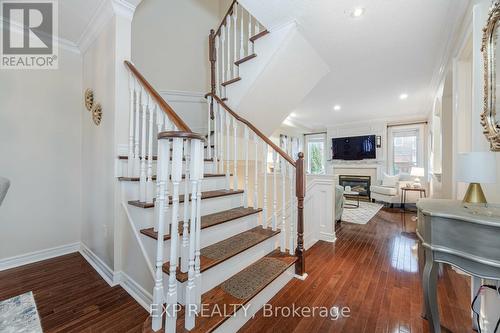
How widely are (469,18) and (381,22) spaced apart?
2.26 ft

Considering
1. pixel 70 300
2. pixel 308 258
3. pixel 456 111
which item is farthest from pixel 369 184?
pixel 70 300

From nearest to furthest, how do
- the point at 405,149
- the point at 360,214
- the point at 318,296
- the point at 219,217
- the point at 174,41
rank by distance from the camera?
the point at 318,296 → the point at 219,217 → the point at 174,41 → the point at 360,214 → the point at 405,149

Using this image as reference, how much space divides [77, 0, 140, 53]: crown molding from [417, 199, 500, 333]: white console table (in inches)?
111

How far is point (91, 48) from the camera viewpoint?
2.37 m

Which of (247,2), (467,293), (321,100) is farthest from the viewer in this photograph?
(321,100)

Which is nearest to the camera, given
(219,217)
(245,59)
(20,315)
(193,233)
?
(193,233)

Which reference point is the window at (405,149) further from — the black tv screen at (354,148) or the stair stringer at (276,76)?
the stair stringer at (276,76)

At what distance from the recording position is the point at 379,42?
252cm

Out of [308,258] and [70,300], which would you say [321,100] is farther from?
[70,300]

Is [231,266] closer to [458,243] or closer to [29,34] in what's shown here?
[458,243]

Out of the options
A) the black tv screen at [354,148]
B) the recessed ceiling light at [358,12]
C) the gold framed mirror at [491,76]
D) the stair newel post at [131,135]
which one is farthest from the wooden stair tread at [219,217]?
the black tv screen at [354,148]

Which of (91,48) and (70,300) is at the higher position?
(91,48)

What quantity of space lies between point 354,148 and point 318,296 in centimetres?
624

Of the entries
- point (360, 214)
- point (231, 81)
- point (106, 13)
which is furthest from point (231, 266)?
→ point (360, 214)
